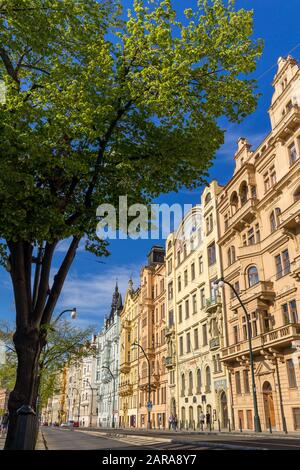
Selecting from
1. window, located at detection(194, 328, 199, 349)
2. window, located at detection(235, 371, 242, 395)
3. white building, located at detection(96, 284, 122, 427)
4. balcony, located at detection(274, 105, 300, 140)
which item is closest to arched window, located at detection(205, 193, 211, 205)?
window, located at detection(194, 328, 199, 349)

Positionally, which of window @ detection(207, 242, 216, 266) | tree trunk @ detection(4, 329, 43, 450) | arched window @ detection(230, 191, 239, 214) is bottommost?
tree trunk @ detection(4, 329, 43, 450)

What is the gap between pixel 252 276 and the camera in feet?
110

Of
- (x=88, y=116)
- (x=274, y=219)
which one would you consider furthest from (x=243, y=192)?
(x=88, y=116)

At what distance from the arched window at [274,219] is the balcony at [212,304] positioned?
31.7ft

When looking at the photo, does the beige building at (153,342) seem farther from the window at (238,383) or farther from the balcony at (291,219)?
the balcony at (291,219)

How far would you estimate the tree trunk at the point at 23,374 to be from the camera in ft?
30.5

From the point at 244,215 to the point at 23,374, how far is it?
2823cm

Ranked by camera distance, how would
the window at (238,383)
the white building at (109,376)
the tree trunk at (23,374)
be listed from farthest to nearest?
the white building at (109,376) < the window at (238,383) < the tree trunk at (23,374)

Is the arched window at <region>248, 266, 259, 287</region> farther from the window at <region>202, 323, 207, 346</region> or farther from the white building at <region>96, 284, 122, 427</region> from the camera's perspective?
the white building at <region>96, 284, 122, 427</region>

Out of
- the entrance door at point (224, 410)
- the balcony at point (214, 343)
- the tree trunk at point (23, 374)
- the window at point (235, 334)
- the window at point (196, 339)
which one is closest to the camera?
the tree trunk at point (23, 374)

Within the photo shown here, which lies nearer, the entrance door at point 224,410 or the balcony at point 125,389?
the entrance door at point 224,410

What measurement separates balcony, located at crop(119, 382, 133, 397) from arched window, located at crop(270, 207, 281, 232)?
44562mm

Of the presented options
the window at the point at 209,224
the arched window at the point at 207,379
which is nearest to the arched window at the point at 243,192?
the window at the point at 209,224

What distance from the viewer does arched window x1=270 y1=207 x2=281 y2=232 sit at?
31.0m
